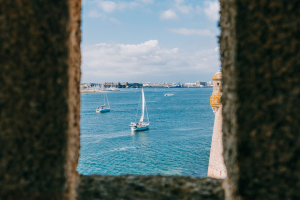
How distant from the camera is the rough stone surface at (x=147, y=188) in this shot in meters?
1.79

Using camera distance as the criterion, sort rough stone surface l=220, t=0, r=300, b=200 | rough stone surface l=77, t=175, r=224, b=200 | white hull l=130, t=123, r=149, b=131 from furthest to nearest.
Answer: white hull l=130, t=123, r=149, b=131
rough stone surface l=77, t=175, r=224, b=200
rough stone surface l=220, t=0, r=300, b=200

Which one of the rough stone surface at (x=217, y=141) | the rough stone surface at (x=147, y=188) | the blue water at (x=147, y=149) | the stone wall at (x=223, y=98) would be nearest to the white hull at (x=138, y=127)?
the blue water at (x=147, y=149)

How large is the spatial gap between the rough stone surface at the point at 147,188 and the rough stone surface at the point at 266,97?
40 cm

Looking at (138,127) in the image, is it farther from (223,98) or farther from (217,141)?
(223,98)

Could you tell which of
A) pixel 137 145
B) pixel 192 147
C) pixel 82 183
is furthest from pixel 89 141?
pixel 82 183

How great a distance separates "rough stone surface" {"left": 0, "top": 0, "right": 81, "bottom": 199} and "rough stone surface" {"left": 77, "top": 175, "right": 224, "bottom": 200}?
1.12 ft

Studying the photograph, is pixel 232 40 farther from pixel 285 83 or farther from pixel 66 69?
pixel 66 69

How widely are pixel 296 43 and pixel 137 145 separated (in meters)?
37.3

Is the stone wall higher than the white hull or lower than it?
higher

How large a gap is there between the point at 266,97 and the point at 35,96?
1.46 metres

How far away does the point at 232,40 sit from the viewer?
58.4 inches

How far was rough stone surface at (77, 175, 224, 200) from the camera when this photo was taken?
1.79 m

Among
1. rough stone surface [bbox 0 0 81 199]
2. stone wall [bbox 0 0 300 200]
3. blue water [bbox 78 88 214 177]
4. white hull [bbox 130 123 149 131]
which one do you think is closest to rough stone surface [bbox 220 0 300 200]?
stone wall [bbox 0 0 300 200]

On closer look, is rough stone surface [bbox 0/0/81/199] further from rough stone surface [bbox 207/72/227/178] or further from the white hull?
the white hull
